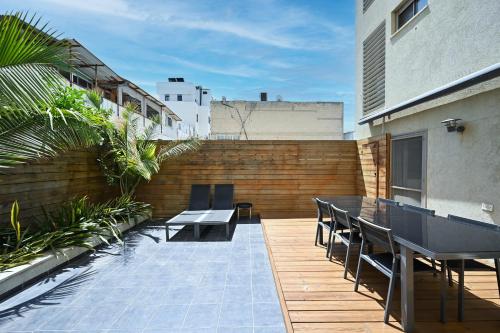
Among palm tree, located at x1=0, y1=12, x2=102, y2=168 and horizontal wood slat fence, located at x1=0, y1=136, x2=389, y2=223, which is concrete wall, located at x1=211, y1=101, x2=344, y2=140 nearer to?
horizontal wood slat fence, located at x1=0, y1=136, x2=389, y2=223

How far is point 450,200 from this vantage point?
4.32m

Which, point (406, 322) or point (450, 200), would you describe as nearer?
point (406, 322)

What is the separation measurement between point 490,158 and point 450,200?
94cm

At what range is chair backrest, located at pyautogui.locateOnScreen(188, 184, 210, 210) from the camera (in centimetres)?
707

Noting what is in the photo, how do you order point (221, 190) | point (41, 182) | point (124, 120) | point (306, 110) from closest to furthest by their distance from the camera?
point (41, 182)
point (124, 120)
point (221, 190)
point (306, 110)

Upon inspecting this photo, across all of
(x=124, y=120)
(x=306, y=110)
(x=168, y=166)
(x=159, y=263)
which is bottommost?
(x=159, y=263)

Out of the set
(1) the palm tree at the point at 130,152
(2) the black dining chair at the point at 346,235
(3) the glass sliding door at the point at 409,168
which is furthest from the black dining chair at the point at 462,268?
(1) the palm tree at the point at 130,152

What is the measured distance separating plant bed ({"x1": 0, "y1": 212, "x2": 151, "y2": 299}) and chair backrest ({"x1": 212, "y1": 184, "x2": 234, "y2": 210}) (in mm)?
2985

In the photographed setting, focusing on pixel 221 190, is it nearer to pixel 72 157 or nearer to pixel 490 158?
pixel 72 157

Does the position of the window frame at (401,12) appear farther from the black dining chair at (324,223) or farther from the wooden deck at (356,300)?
the wooden deck at (356,300)

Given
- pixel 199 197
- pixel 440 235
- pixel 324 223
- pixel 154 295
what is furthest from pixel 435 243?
pixel 199 197

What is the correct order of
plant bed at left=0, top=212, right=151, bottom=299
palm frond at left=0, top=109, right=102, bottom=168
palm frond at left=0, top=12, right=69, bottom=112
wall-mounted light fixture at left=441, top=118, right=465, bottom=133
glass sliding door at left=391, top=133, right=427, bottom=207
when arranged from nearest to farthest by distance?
palm frond at left=0, top=12, right=69, bottom=112 → palm frond at left=0, top=109, right=102, bottom=168 → plant bed at left=0, top=212, right=151, bottom=299 → wall-mounted light fixture at left=441, top=118, right=465, bottom=133 → glass sliding door at left=391, top=133, right=427, bottom=207

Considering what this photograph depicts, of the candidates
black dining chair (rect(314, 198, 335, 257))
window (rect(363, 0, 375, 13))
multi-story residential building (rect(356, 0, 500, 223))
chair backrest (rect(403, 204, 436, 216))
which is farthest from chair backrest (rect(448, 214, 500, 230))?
window (rect(363, 0, 375, 13))

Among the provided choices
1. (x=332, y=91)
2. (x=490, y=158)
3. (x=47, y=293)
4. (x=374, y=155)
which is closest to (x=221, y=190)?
(x=374, y=155)
